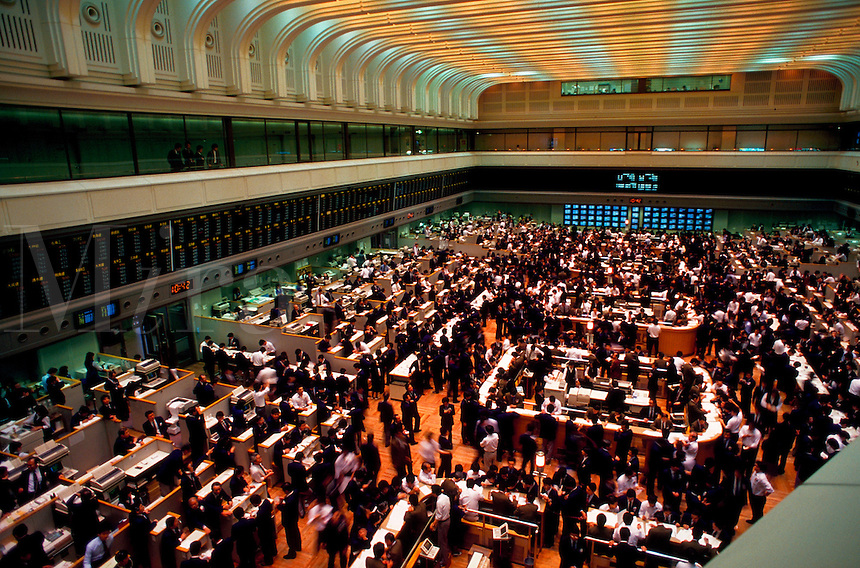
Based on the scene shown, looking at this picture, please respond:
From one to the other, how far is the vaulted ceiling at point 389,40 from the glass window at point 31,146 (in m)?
0.95

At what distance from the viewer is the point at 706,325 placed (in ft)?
41.9

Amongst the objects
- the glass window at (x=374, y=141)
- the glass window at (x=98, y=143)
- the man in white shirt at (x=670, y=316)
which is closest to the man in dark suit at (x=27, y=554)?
the glass window at (x=98, y=143)

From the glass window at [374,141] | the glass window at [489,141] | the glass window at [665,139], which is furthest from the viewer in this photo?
the glass window at [489,141]

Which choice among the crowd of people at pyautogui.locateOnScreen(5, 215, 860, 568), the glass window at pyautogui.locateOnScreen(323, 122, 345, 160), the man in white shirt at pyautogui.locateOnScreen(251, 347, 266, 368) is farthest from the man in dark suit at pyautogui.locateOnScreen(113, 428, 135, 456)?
the glass window at pyautogui.locateOnScreen(323, 122, 345, 160)

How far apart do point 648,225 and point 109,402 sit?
2693 centimetres

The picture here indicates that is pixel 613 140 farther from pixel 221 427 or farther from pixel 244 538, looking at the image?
pixel 244 538

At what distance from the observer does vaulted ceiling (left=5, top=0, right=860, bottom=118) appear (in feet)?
30.2

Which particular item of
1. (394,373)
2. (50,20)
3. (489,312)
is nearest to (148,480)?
(394,373)

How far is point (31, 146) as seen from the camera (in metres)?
8.49

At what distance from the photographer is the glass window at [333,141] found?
16516 mm

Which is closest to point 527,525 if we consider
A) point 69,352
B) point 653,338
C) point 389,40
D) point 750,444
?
point 750,444

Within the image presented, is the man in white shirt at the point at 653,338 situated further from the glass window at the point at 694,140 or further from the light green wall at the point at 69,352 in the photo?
the glass window at the point at 694,140

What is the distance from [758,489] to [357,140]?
1542 cm

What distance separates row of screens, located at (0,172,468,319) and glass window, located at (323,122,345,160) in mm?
1460
